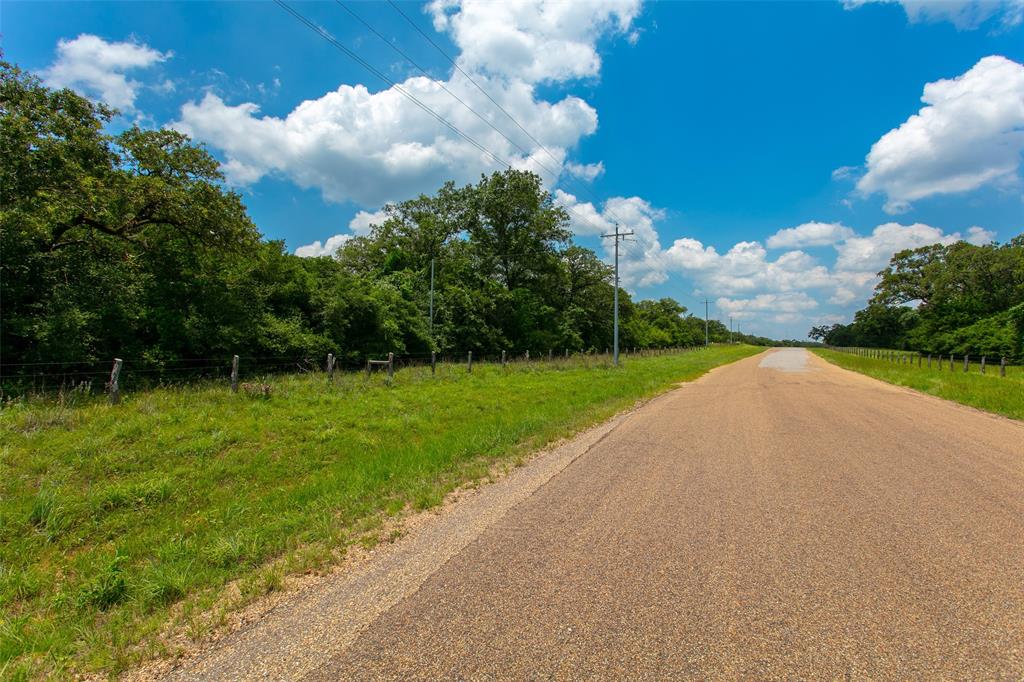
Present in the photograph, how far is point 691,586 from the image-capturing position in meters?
3.26

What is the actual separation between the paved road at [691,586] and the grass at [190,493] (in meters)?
0.94

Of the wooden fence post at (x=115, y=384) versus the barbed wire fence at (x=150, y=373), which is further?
the barbed wire fence at (x=150, y=373)

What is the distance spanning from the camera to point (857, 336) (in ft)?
450

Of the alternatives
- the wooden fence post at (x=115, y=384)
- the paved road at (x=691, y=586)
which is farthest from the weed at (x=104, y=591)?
the wooden fence post at (x=115, y=384)

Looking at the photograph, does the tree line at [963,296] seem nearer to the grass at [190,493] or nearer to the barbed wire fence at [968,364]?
the barbed wire fence at [968,364]

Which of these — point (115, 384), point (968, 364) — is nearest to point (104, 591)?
point (115, 384)

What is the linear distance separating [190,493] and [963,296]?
7601 centimetres

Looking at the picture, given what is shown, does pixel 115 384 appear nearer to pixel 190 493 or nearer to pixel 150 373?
pixel 150 373

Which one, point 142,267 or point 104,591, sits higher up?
point 142,267

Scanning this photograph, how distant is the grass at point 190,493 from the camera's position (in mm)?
3467

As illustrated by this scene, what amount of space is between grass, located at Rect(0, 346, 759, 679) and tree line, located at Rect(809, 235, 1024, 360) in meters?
47.0

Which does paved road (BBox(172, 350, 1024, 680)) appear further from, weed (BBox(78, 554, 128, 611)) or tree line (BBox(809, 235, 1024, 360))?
tree line (BBox(809, 235, 1024, 360))

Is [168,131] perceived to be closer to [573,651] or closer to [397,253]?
[573,651]

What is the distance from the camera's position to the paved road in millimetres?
2553
